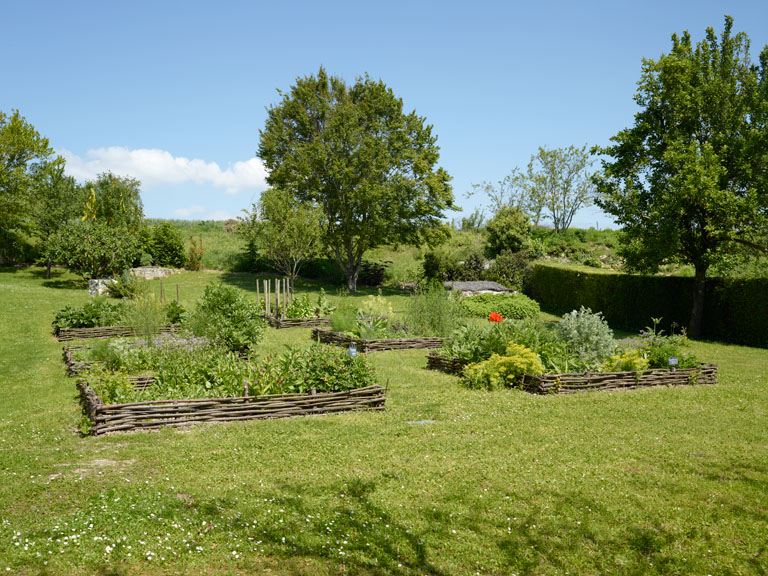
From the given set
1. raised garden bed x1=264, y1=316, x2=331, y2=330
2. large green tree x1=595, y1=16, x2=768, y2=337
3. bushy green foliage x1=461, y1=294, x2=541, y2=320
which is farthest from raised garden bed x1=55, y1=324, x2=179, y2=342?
large green tree x1=595, y1=16, x2=768, y2=337

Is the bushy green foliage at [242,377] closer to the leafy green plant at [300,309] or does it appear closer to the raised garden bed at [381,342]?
the raised garden bed at [381,342]

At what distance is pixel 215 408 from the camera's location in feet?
25.0

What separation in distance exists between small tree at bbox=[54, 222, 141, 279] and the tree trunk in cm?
2267

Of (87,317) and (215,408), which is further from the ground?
(87,317)

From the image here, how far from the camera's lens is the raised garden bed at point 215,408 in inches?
280

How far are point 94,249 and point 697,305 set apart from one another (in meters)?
23.5

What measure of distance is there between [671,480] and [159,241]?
30.0 metres

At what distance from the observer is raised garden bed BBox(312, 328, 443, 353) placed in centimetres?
1403

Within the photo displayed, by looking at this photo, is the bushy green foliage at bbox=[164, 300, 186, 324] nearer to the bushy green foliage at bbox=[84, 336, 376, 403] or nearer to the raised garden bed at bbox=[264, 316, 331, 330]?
the raised garden bed at bbox=[264, 316, 331, 330]

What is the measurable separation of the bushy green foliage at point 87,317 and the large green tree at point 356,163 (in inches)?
616

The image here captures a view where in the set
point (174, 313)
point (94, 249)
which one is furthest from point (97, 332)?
point (94, 249)

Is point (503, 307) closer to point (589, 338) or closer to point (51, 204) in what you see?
point (589, 338)

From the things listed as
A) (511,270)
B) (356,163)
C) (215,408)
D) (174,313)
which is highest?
(356,163)

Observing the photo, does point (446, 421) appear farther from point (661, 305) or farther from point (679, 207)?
point (661, 305)
